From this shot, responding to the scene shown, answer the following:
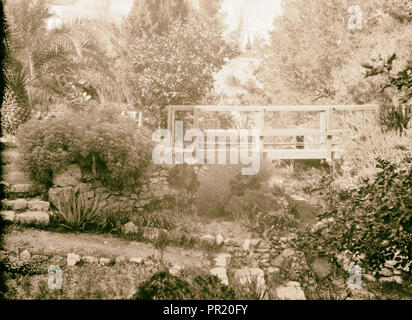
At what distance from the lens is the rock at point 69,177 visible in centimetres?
563

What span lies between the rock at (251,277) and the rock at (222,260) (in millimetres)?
244

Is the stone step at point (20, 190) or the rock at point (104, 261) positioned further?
the stone step at point (20, 190)

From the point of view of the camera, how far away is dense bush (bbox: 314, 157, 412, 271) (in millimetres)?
2943

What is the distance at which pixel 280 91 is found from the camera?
9.30 meters

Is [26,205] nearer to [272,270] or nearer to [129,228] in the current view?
[129,228]

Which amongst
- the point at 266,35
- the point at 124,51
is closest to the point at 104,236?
the point at 266,35

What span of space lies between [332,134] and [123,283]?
5.57 meters

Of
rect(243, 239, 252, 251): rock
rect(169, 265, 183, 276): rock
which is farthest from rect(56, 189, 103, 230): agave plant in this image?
rect(243, 239, 252, 251): rock

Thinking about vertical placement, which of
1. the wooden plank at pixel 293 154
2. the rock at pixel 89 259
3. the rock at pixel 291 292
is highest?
the wooden plank at pixel 293 154

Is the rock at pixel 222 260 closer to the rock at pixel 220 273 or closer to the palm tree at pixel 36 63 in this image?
the rock at pixel 220 273

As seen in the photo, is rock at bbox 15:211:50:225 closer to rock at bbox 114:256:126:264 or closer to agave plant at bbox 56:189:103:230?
agave plant at bbox 56:189:103:230

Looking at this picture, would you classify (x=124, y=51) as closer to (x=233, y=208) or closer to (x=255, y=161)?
(x=255, y=161)

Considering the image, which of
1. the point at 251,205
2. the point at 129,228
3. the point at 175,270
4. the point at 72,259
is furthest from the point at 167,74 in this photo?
the point at 175,270

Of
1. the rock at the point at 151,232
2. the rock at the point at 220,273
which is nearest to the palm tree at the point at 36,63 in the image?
the rock at the point at 151,232
